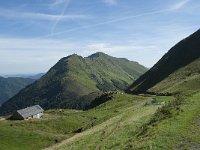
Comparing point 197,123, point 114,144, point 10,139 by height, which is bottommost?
point 10,139

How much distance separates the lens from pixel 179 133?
117ft

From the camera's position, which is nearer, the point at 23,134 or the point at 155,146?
the point at 155,146

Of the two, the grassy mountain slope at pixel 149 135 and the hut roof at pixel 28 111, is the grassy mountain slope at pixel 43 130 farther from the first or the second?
the hut roof at pixel 28 111

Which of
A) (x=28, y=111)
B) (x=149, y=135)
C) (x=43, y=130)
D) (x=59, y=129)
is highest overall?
(x=149, y=135)

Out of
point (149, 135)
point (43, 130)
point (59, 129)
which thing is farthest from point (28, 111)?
point (149, 135)

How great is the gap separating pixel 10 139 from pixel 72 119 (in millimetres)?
33498

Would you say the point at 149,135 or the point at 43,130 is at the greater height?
the point at 149,135

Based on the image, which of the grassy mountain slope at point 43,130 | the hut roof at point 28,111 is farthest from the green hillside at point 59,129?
the hut roof at point 28,111

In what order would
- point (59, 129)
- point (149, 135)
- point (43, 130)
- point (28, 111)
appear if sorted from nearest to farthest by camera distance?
point (149, 135), point (43, 130), point (59, 129), point (28, 111)

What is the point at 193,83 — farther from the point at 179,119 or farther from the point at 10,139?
the point at 179,119

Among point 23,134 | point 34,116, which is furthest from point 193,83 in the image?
point 23,134

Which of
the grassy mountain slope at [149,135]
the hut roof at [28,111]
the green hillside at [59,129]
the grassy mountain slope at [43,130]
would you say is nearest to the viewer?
the grassy mountain slope at [149,135]

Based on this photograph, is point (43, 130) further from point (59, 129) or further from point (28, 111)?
point (28, 111)

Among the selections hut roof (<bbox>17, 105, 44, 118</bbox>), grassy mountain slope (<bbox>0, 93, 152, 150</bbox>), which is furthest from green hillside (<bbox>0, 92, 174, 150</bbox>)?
hut roof (<bbox>17, 105, 44, 118</bbox>)
